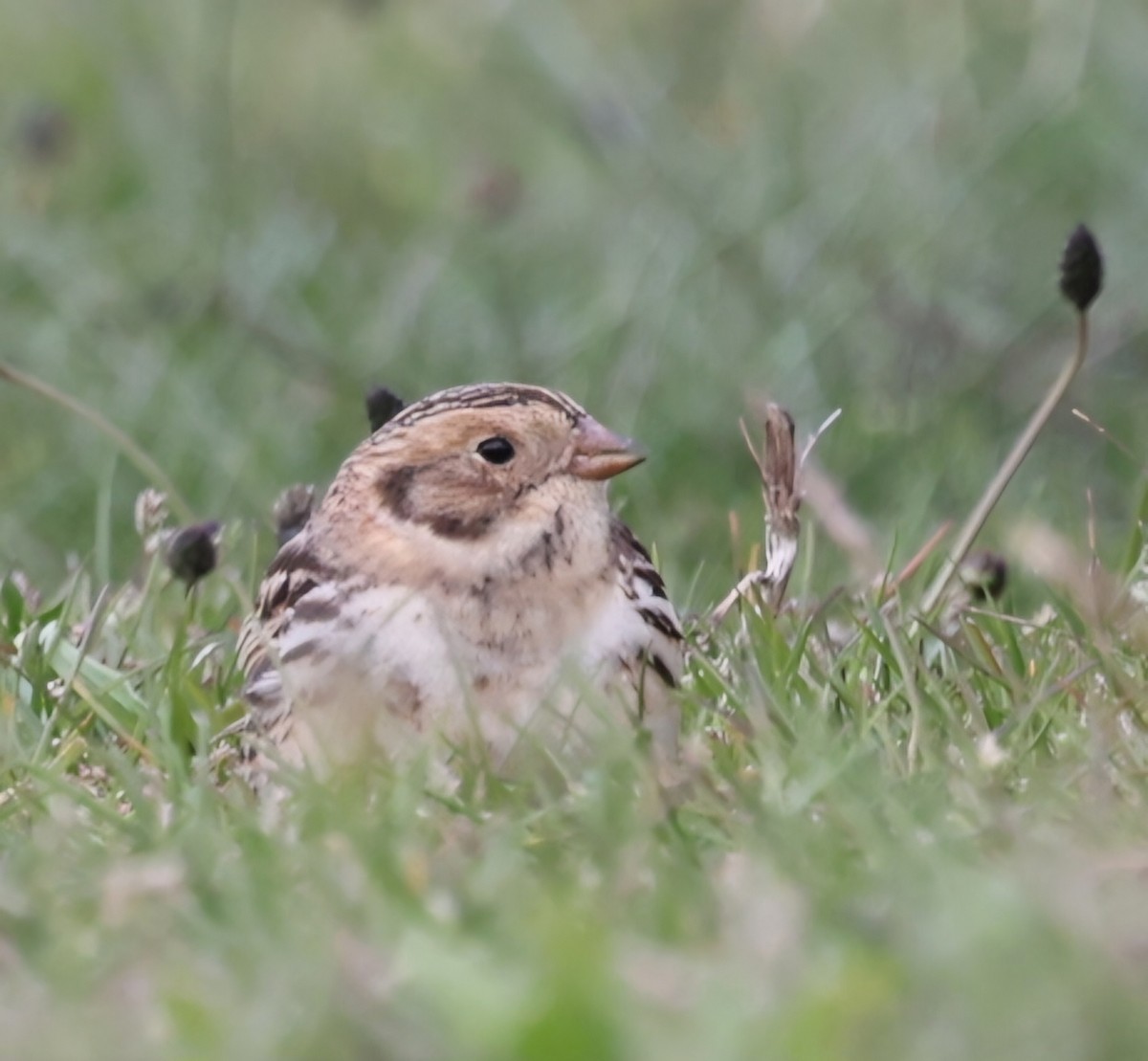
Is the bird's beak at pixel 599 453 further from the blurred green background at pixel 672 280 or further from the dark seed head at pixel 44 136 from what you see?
the dark seed head at pixel 44 136

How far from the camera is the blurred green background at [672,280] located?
19.7ft

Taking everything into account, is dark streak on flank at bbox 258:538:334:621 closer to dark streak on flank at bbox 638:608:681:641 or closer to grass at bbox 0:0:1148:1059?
grass at bbox 0:0:1148:1059

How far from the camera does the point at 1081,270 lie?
4.12m

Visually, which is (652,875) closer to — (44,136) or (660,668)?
(660,668)

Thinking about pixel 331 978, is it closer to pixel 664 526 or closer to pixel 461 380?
pixel 664 526

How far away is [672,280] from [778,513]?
2.36 metres

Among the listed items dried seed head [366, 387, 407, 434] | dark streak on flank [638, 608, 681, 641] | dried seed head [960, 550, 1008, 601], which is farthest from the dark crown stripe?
dried seed head [960, 550, 1008, 601]

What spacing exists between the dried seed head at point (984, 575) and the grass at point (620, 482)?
107 mm

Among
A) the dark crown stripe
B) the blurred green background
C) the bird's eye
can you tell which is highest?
the dark crown stripe

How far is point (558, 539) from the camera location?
371cm

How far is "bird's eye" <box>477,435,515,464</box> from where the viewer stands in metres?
3.81

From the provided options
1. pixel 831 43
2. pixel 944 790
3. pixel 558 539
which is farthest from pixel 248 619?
pixel 831 43

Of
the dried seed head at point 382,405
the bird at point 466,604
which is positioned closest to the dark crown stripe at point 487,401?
the bird at point 466,604

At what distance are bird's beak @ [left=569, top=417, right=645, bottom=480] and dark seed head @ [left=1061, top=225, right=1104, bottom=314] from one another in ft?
2.68
